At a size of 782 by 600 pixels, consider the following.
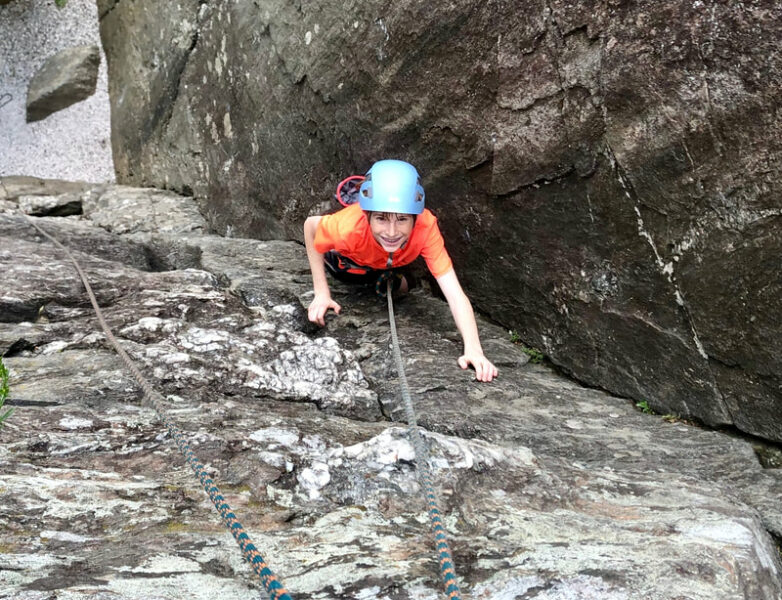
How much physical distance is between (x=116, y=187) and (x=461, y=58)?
5.57m

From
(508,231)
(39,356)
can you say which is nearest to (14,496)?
(39,356)

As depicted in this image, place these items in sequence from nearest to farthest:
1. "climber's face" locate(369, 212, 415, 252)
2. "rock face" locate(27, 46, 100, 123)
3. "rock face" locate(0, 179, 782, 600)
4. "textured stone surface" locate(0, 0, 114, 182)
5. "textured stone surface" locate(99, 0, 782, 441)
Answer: "rock face" locate(0, 179, 782, 600) → "textured stone surface" locate(99, 0, 782, 441) → "climber's face" locate(369, 212, 415, 252) → "rock face" locate(27, 46, 100, 123) → "textured stone surface" locate(0, 0, 114, 182)

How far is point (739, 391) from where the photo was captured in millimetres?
3176

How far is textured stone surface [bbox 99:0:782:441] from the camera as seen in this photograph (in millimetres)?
2824

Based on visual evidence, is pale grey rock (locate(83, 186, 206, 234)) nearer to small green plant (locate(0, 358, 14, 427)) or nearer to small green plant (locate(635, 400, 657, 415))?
small green plant (locate(0, 358, 14, 427))

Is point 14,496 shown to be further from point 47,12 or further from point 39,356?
point 47,12

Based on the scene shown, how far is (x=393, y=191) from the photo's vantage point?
354 cm

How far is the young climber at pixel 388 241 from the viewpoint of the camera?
3.57m

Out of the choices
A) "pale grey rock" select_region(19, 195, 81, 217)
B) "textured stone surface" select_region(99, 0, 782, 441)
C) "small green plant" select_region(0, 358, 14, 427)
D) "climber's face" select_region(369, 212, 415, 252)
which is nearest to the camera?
"small green plant" select_region(0, 358, 14, 427)

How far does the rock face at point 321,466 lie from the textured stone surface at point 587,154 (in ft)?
1.19

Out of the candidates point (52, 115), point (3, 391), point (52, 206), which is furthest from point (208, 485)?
point (52, 115)

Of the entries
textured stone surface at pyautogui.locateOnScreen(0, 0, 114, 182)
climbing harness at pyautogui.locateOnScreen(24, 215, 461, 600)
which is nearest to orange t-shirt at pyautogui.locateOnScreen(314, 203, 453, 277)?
climbing harness at pyautogui.locateOnScreen(24, 215, 461, 600)

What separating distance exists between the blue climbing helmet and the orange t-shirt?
270mm

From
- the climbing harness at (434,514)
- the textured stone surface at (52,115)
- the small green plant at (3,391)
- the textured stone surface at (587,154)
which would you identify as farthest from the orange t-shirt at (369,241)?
the textured stone surface at (52,115)
